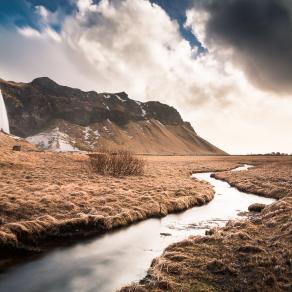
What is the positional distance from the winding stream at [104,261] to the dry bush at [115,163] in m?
30.0

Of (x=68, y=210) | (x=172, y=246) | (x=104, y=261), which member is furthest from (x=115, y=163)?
(x=104, y=261)

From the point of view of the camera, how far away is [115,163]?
55938 mm

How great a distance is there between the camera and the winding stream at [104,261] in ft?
44.5

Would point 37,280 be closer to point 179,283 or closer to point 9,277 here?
point 9,277

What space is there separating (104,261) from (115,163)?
130ft

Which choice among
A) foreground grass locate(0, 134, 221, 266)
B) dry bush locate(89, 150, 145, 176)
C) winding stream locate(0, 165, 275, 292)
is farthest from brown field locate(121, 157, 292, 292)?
dry bush locate(89, 150, 145, 176)

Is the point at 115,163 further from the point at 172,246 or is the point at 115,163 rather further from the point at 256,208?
the point at 172,246

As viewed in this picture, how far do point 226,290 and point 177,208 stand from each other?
1948 cm

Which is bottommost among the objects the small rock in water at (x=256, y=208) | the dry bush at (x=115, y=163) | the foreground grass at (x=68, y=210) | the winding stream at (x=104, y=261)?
the winding stream at (x=104, y=261)

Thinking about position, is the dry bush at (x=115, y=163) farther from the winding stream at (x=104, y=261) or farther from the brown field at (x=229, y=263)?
the brown field at (x=229, y=263)

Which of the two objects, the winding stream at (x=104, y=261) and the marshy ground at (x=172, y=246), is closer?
the marshy ground at (x=172, y=246)

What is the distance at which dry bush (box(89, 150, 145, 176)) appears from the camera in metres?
55.8

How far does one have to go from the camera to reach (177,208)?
101 ft

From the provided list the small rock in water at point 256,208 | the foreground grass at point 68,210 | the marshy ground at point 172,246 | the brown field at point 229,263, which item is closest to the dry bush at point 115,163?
the foreground grass at point 68,210
